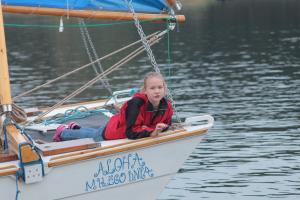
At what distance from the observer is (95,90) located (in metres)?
29.3

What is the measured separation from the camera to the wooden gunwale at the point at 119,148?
9.11 meters

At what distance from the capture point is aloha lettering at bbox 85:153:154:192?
31.2ft

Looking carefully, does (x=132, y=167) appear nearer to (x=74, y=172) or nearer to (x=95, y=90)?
(x=74, y=172)

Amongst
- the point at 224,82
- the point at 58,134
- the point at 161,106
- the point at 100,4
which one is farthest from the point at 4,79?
the point at 224,82

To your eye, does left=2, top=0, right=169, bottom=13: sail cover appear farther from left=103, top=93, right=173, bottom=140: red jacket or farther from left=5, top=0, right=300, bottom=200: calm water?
left=5, top=0, right=300, bottom=200: calm water

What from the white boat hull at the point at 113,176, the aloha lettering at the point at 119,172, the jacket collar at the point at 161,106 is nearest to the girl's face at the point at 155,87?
the jacket collar at the point at 161,106

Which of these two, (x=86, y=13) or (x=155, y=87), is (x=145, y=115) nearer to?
(x=155, y=87)

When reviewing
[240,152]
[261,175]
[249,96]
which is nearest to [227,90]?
[249,96]

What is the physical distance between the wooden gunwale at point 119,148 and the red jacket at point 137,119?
0.13 m

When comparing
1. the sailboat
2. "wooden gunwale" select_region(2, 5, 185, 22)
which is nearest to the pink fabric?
the sailboat

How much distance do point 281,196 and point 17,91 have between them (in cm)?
1835

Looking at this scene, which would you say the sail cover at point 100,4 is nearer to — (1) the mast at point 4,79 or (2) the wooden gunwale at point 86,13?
(2) the wooden gunwale at point 86,13

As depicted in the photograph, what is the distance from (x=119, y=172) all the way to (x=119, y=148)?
0.34 meters

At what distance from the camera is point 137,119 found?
976 cm
